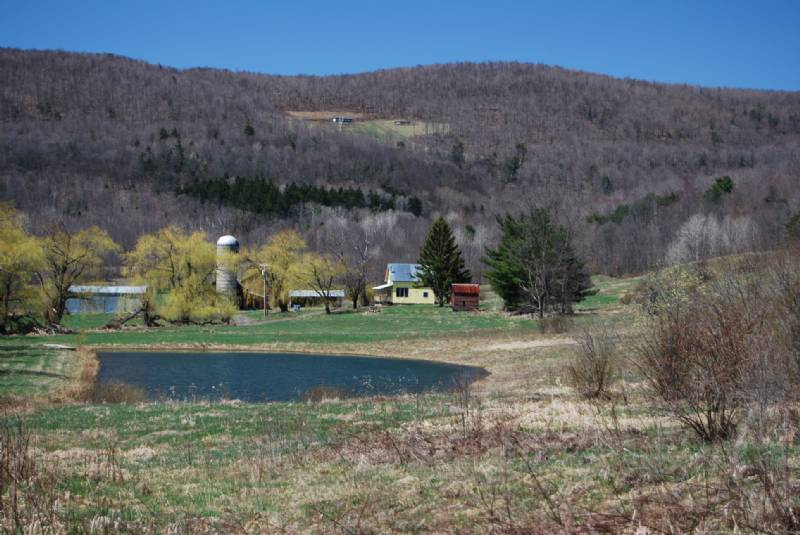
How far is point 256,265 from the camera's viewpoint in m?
74.8

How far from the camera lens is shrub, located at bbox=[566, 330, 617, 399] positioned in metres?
17.8

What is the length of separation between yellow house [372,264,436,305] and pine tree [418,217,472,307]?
3.13 m

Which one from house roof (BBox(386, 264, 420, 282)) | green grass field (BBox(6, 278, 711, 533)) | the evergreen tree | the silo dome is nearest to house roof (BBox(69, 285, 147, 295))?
the silo dome

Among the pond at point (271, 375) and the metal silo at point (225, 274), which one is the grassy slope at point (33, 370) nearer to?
the pond at point (271, 375)

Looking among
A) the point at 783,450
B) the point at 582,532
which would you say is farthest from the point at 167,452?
the point at 783,450

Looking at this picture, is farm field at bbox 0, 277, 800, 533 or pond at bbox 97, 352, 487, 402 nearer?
farm field at bbox 0, 277, 800, 533

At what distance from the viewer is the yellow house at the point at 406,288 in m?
79.6

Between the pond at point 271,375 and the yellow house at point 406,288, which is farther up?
the yellow house at point 406,288

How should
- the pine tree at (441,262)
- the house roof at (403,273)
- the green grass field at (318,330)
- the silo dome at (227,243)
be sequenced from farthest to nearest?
1. the house roof at (403,273)
2. the silo dome at (227,243)
3. the pine tree at (441,262)
4. the green grass field at (318,330)

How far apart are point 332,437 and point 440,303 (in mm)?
62496

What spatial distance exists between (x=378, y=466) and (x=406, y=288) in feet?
232

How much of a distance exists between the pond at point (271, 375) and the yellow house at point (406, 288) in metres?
36.2

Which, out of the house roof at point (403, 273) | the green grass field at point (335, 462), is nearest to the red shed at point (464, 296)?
the house roof at point (403, 273)

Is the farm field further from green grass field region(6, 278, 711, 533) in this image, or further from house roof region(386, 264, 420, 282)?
house roof region(386, 264, 420, 282)
